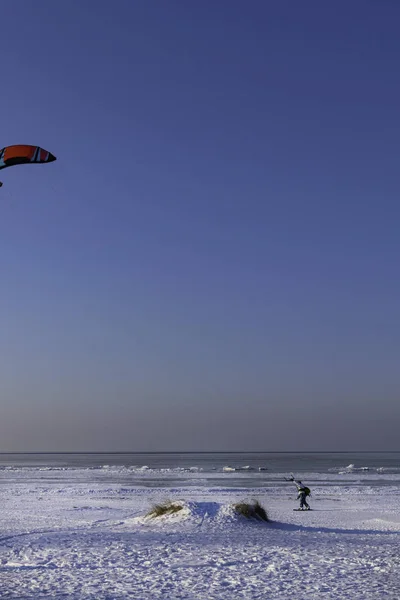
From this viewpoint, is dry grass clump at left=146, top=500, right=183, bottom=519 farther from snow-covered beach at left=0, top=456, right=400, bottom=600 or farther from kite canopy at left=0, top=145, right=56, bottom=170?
kite canopy at left=0, top=145, right=56, bottom=170

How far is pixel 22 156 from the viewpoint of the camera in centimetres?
1478

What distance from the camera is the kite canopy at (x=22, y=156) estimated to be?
48.5ft

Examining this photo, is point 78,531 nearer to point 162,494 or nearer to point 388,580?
point 388,580

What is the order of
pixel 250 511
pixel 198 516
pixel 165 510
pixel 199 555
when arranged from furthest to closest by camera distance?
pixel 165 510
pixel 250 511
pixel 198 516
pixel 199 555

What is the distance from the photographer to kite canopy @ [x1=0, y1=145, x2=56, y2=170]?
14789 mm

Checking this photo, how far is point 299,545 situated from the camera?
15.1 meters

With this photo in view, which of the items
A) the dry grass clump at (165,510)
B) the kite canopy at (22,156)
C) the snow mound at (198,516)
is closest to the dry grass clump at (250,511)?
the snow mound at (198,516)

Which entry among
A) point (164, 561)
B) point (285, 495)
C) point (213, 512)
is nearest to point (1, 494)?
point (285, 495)

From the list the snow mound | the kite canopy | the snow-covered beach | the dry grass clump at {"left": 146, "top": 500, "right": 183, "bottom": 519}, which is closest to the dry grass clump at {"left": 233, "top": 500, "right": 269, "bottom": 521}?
the snow mound

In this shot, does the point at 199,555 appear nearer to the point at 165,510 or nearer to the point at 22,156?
the point at 165,510

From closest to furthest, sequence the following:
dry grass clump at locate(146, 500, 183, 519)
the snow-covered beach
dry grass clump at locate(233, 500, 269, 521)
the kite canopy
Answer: the snow-covered beach
the kite canopy
dry grass clump at locate(233, 500, 269, 521)
dry grass clump at locate(146, 500, 183, 519)

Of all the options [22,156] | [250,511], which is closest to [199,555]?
[250,511]

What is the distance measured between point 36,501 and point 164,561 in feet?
71.7

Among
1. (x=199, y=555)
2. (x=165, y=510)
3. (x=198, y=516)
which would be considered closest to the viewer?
(x=199, y=555)
